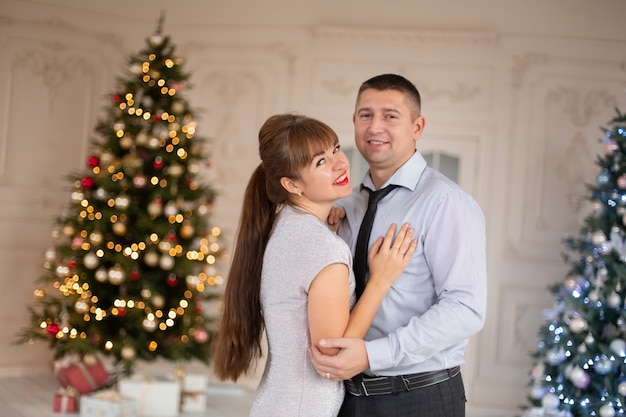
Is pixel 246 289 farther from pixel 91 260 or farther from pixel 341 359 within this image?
pixel 91 260

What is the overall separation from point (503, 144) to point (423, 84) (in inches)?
32.9

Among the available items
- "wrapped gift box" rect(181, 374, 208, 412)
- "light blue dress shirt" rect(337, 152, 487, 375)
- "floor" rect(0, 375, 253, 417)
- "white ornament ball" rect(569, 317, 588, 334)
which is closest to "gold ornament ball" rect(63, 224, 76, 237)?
"floor" rect(0, 375, 253, 417)

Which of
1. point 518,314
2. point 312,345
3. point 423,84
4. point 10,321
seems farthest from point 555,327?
point 10,321

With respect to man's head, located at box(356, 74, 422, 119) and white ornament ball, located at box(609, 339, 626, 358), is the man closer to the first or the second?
man's head, located at box(356, 74, 422, 119)

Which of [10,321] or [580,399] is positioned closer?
[580,399]

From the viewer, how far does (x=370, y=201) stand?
2.61m

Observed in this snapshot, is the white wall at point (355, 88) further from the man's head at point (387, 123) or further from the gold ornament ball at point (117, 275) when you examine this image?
the man's head at point (387, 123)

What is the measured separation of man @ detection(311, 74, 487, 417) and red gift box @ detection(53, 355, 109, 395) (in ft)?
12.2

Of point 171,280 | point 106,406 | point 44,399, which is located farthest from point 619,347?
point 44,399

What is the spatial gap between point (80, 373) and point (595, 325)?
3648mm

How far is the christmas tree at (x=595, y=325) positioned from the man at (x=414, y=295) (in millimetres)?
2828

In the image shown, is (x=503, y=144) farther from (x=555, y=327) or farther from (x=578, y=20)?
(x=555, y=327)

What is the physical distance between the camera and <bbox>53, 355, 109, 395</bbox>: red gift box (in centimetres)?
570

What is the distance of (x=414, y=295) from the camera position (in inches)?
96.5
